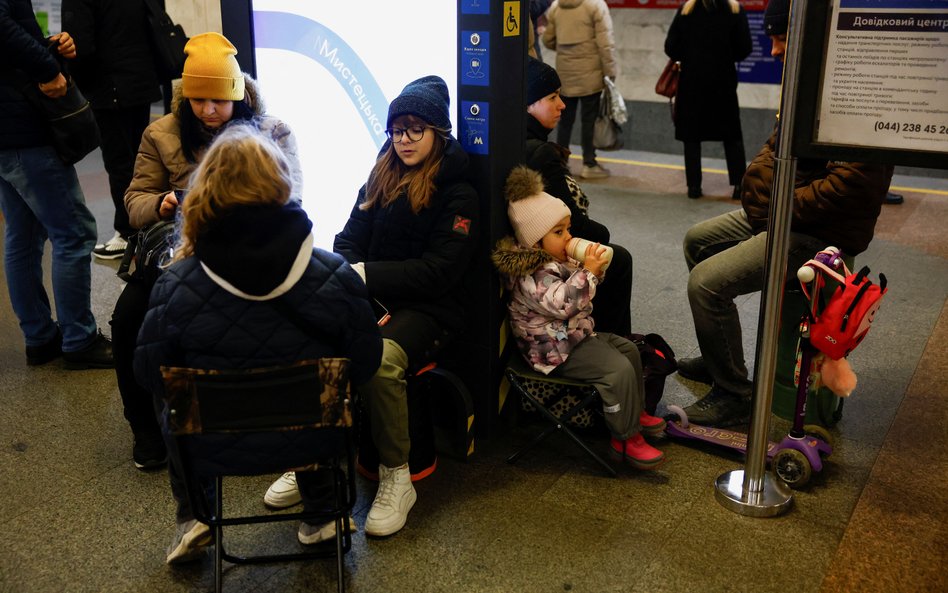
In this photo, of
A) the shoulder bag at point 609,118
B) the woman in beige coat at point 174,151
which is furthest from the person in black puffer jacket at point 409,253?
the shoulder bag at point 609,118

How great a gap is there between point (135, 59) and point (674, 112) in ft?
13.3

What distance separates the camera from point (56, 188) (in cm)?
385

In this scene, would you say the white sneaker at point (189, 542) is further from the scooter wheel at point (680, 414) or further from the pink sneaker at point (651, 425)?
the scooter wheel at point (680, 414)

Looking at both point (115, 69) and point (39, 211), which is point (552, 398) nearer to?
point (39, 211)

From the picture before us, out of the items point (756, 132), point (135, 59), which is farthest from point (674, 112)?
point (135, 59)

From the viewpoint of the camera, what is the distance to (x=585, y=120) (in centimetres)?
776

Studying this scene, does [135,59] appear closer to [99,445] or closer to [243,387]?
[99,445]

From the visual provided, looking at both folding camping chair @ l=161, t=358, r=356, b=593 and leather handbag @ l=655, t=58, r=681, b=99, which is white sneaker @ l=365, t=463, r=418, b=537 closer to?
folding camping chair @ l=161, t=358, r=356, b=593

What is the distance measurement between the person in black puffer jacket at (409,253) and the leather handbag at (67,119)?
4.69ft

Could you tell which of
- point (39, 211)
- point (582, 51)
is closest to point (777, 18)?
point (39, 211)

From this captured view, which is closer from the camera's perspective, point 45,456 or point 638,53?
point 45,456

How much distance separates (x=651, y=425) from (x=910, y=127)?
56.4 inches

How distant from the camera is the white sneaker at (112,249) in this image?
18.5 feet

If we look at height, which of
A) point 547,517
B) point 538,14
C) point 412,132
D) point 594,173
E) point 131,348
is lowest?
point 547,517
